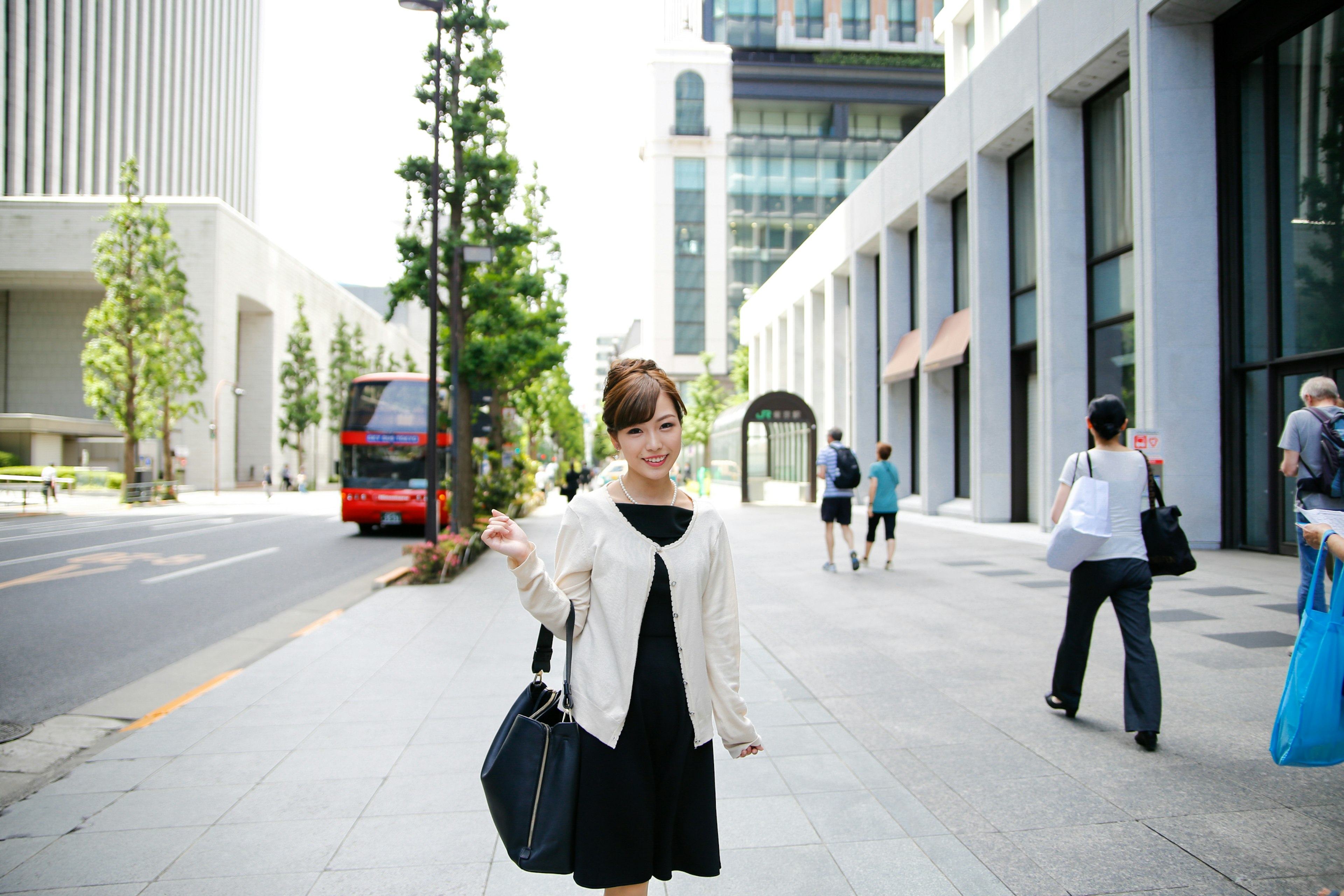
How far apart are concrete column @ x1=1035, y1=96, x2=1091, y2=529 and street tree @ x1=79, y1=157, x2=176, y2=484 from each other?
31.9m

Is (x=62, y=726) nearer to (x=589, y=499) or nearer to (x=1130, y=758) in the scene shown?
(x=589, y=499)

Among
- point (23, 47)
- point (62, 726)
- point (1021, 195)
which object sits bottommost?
point (62, 726)

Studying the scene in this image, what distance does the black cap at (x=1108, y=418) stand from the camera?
14.4 feet

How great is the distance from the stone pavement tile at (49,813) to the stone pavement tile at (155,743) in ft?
1.68

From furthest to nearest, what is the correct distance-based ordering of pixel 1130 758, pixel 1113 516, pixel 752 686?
1. pixel 752 686
2. pixel 1113 516
3. pixel 1130 758

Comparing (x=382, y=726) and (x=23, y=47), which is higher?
(x=23, y=47)

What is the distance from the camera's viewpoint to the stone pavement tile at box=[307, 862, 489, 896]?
288cm

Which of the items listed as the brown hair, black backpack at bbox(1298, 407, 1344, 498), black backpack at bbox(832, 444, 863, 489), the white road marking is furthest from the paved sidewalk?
the white road marking

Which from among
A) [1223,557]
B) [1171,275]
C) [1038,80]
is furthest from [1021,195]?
[1223,557]

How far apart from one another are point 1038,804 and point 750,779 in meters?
1.26

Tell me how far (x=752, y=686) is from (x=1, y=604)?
8.72 metres

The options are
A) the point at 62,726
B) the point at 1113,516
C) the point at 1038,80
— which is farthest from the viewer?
the point at 1038,80

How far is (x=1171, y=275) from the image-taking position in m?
12.5

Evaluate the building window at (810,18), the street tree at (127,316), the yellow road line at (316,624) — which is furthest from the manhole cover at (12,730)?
the building window at (810,18)
